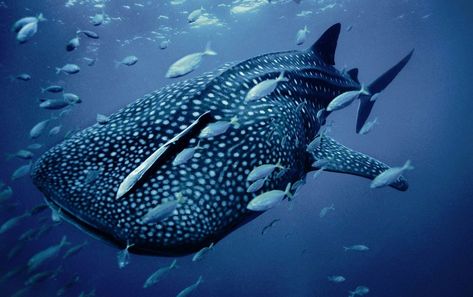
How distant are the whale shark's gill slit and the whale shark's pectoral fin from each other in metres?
2.05

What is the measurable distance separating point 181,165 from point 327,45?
15.1 feet

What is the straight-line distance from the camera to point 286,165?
3.17 metres

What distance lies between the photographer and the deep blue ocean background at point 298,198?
23.0 metres

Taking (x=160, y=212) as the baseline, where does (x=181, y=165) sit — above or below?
above

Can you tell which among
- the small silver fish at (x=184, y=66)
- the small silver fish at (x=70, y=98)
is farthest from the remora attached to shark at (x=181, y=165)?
the small silver fish at (x=70, y=98)

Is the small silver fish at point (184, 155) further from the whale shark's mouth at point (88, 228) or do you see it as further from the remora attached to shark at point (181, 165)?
the whale shark's mouth at point (88, 228)

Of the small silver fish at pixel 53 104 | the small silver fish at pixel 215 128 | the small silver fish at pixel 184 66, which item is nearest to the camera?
the small silver fish at pixel 215 128

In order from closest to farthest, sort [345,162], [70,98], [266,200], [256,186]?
1. [256,186]
2. [266,200]
3. [345,162]
4. [70,98]

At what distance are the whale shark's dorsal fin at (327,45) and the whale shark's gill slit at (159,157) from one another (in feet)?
13.7

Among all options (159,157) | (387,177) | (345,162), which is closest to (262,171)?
(159,157)

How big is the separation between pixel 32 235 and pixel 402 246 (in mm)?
26205

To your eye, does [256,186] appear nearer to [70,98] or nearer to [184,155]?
[184,155]

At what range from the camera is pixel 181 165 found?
7.87 ft

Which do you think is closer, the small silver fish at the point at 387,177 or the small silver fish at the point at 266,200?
the small silver fish at the point at 266,200
